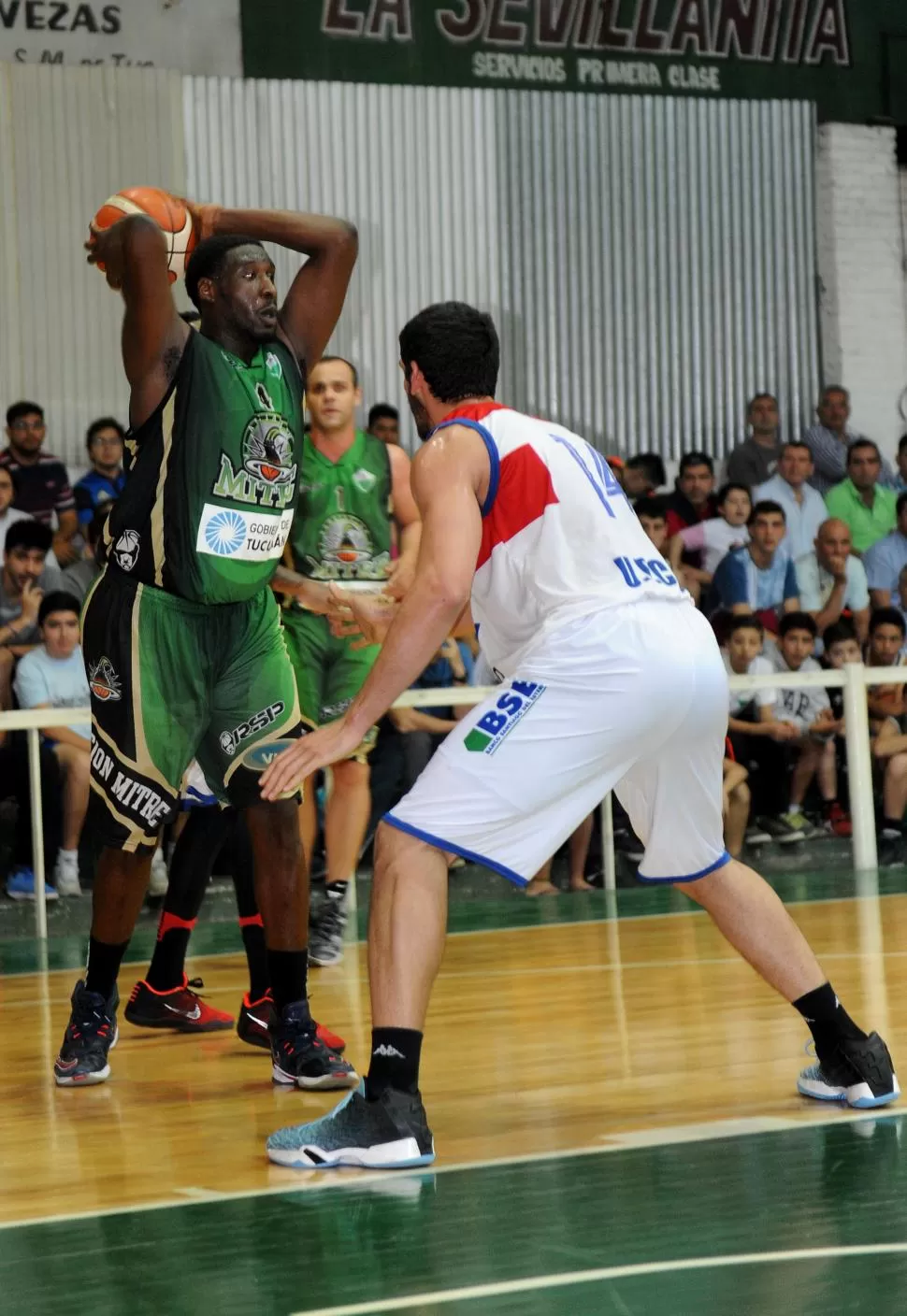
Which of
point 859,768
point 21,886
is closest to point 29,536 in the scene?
point 21,886

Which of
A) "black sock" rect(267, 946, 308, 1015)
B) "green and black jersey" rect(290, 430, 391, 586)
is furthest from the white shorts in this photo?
"green and black jersey" rect(290, 430, 391, 586)

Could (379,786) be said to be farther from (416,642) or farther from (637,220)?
(637,220)

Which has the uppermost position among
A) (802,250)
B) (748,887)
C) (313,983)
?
(802,250)

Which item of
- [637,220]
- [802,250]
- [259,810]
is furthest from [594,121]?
[259,810]

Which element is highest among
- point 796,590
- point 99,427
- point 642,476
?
point 99,427

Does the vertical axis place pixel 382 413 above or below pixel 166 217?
below

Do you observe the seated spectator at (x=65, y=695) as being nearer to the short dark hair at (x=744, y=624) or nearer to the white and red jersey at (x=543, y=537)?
the short dark hair at (x=744, y=624)

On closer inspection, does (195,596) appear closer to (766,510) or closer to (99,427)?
(99,427)

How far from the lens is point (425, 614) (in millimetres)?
3736

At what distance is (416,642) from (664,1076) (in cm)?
142

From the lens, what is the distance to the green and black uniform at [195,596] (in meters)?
4.63

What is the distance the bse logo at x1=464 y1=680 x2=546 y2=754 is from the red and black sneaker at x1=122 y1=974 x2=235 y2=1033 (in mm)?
2219

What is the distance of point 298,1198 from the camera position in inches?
139

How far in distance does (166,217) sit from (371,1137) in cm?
225
